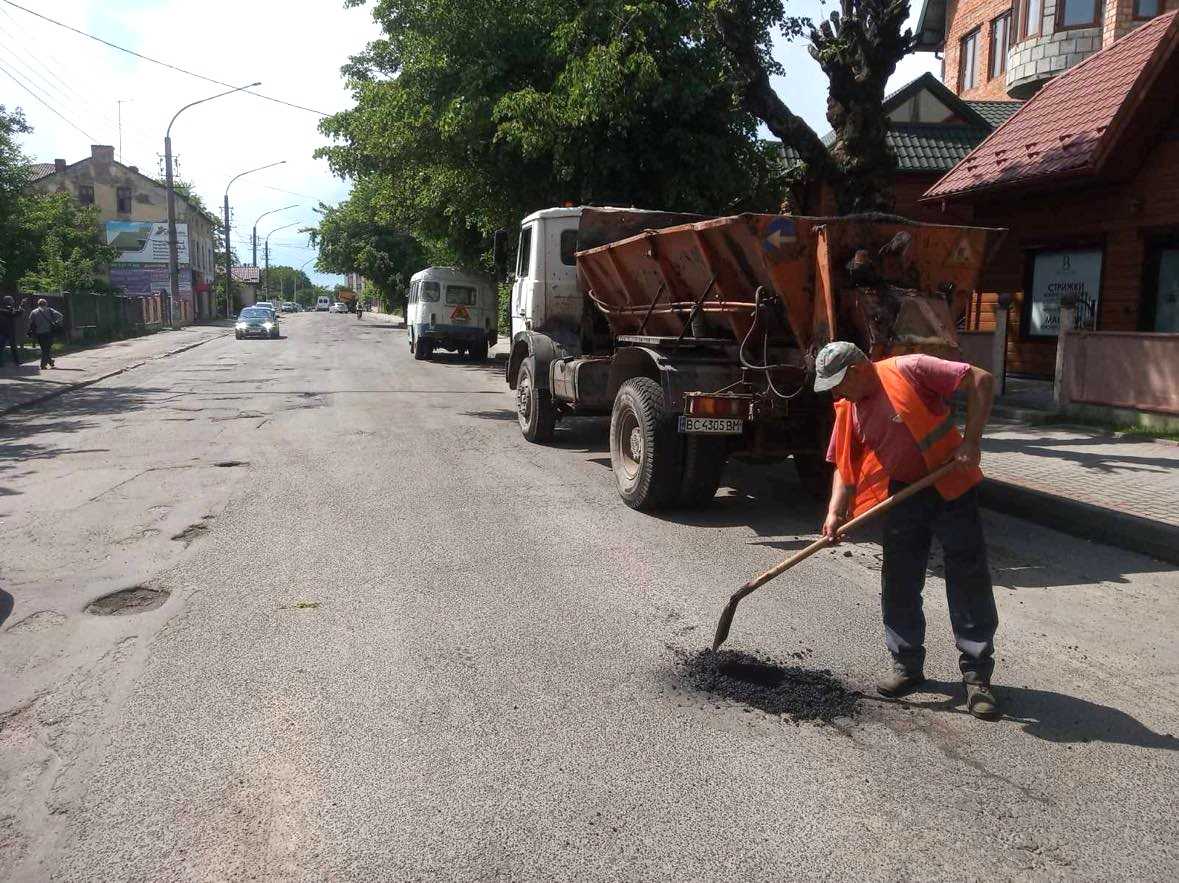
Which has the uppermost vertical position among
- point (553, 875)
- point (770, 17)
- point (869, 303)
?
point (770, 17)

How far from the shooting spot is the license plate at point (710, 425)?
22.5 feet

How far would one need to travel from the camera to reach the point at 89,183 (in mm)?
61906

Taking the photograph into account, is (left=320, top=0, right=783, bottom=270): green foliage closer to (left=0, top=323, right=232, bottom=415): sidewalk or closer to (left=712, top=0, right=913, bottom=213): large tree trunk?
(left=712, top=0, right=913, bottom=213): large tree trunk

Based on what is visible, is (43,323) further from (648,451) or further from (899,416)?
(899,416)

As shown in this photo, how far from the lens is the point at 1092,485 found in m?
7.88

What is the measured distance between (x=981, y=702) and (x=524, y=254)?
8.61 metres

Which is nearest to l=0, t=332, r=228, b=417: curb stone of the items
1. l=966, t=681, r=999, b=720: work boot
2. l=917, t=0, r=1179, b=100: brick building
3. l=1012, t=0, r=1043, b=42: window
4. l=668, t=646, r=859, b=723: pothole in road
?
l=668, t=646, r=859, b=723: pothole in road

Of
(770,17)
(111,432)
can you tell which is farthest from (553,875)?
(770,17)

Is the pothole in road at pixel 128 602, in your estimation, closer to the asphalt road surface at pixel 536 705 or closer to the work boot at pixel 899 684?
the asphalt road surface at pixel 536 705

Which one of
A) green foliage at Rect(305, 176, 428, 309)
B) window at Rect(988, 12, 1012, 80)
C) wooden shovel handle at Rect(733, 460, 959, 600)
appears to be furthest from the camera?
green foliage at Rect(305, 176, 428, 309)

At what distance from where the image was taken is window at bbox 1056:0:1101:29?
70.8 feet

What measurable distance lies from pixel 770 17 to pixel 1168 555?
42.0ft

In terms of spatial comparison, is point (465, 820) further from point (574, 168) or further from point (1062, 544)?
point (574, 168)

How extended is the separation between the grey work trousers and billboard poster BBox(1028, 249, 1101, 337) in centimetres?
1177
